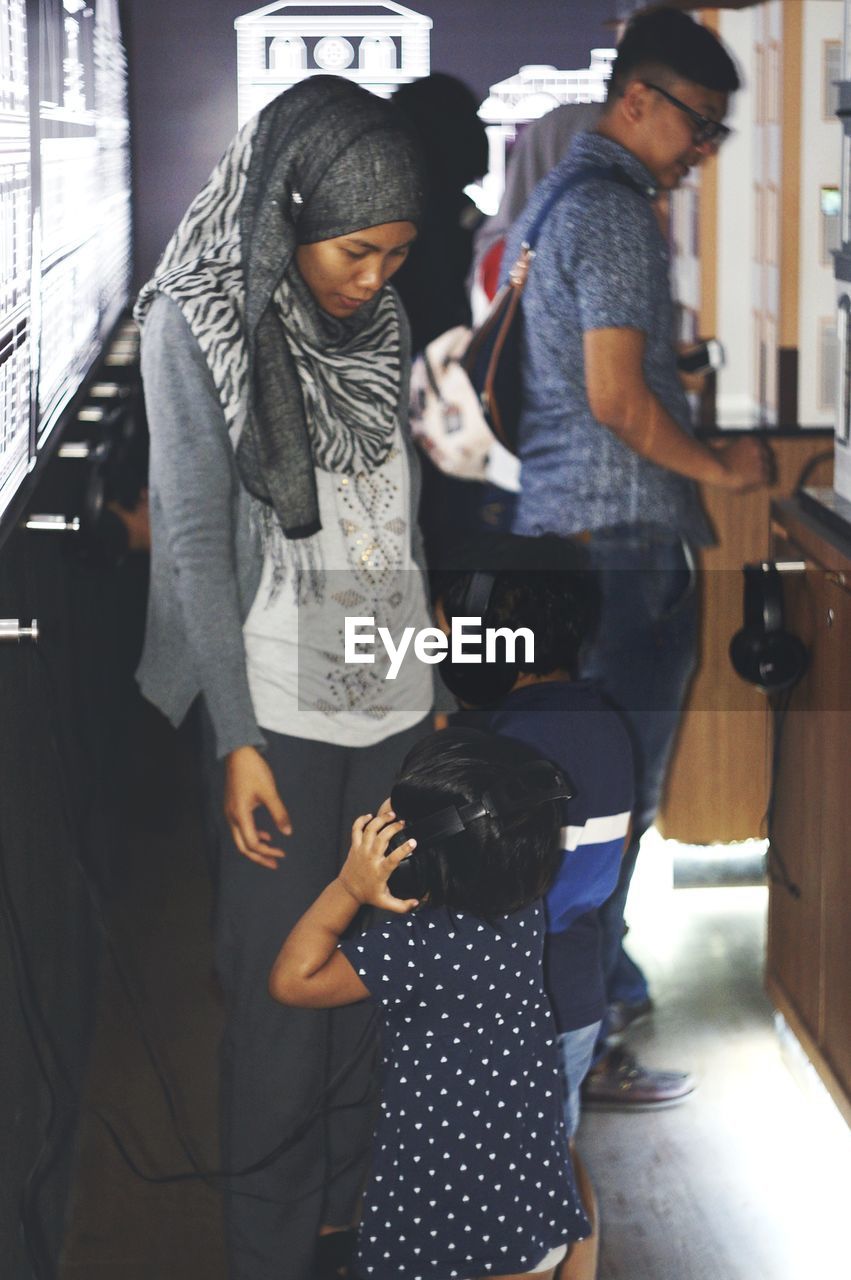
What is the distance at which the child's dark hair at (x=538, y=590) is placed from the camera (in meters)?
1.73

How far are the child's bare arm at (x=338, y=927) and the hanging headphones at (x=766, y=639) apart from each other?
60cm

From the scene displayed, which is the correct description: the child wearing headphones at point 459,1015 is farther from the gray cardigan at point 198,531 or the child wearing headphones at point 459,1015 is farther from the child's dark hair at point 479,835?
the gray cardigan at point 198,531

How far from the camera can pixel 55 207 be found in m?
1.64

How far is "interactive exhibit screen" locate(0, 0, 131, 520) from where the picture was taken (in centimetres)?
147

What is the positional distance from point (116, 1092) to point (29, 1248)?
40cm

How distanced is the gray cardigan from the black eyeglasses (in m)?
0.36

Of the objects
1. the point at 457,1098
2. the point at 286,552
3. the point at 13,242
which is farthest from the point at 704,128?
the point at 457,1098

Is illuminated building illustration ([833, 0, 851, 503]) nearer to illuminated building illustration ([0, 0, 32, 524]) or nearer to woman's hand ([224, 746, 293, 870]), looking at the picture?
woman's hand ([224, 746, 293, 870])

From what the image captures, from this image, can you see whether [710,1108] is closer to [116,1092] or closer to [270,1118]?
[270,1118]

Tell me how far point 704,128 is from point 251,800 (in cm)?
83

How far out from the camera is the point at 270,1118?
6.13 feet

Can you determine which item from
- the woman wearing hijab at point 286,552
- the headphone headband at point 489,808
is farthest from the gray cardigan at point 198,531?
the headphone headband at point 489,808

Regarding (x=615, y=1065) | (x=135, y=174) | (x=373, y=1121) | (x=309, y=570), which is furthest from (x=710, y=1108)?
(x=135, y=174)

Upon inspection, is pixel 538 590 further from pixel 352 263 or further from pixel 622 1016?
pixel 622 1016
